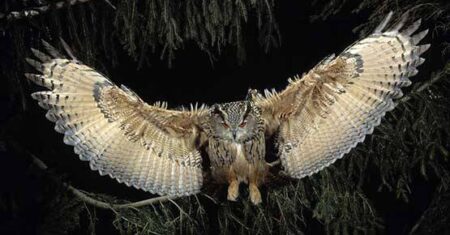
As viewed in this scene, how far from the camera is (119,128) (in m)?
4.05

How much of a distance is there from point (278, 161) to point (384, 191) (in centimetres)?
168

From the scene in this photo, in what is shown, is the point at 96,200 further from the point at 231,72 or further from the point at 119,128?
the point at 231,72

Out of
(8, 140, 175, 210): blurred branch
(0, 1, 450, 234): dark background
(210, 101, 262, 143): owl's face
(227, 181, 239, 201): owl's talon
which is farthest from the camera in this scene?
(0, 1, 450, 234): dark background

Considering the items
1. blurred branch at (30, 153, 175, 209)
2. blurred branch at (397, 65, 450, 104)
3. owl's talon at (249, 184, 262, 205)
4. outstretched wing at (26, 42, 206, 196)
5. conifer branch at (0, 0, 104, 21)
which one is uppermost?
conifer branch at (0, 0, 104, 21)

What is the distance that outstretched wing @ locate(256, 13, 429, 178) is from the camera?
152 inches

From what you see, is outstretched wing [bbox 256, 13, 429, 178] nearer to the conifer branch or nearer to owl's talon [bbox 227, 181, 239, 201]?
owl's talon [bbox 227, 181, 239, 201]

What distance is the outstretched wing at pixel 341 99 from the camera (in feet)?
12.7

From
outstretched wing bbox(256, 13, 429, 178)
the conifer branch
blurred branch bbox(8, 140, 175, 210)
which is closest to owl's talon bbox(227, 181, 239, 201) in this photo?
outstretched wing bbox(256, 13, 429, 178)

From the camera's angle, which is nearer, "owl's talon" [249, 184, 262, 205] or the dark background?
"owl's talon" [249, 184, 262, 205]

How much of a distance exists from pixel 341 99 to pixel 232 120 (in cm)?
60

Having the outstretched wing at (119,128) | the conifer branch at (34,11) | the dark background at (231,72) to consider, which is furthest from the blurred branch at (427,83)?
the conifer branch at (34,11)

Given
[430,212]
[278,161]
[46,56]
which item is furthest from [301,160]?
[46,56]

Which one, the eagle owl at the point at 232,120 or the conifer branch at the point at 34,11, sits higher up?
the conifer branch at the point at 34,11

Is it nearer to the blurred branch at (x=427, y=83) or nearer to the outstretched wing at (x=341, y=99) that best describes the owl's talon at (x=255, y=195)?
the outstretched wing at (x=341, y=99)
